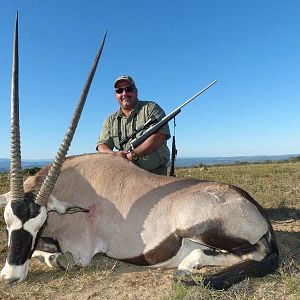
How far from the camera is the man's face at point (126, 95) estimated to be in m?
7.08

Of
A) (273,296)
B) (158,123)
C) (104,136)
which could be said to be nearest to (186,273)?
(273,296)

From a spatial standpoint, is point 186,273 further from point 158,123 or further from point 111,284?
point 158,123

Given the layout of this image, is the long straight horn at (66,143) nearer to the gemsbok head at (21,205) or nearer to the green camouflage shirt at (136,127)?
the gemsbok head at (21,205)

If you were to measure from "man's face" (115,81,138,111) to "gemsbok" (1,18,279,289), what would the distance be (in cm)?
226

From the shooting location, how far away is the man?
23.1 ft

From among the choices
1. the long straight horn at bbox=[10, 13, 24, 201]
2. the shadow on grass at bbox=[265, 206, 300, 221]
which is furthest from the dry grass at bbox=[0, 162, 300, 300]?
the shadow on grass at bbox=[265, 206, 300, 221]

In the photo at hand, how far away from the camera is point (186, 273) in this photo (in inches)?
163

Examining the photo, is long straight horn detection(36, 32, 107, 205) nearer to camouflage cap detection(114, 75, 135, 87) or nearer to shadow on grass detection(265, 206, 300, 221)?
camouflage cap detection(114, 75, 135, 87)

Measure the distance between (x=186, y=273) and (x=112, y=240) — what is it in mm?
909

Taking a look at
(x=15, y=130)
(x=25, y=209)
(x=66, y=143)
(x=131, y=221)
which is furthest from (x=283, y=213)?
(x=15, y=130)

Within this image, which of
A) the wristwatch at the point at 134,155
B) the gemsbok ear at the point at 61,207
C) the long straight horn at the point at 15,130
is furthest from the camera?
the wristwatch at the point at 134,155

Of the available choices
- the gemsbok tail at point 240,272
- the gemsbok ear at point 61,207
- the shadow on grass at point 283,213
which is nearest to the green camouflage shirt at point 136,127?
the shadow on grass at point 283,213

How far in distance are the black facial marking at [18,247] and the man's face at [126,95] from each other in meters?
3.55

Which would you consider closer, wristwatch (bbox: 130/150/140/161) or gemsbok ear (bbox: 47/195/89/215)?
gemsbok ear (bbox: 47/195/89/215)
